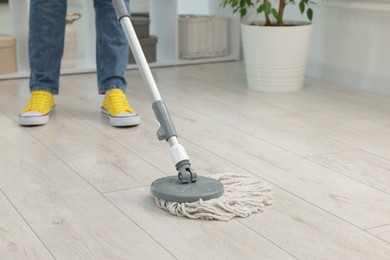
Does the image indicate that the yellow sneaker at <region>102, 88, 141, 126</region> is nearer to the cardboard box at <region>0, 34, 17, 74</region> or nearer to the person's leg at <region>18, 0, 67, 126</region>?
the person's leg at <region>18, 0, 67, 126</region>

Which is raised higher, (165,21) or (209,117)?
(165,21)

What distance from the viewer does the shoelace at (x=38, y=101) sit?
1933 millimetres

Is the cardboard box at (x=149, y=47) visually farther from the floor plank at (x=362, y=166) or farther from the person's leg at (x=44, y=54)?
the floor plank at (x=362, y=166)

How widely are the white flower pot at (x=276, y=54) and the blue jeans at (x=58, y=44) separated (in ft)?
1.86

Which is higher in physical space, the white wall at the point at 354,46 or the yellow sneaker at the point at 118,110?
the white wall at the point at 354,46

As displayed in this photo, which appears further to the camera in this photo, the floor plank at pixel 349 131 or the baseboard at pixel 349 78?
the baseboard at pixel 349 78

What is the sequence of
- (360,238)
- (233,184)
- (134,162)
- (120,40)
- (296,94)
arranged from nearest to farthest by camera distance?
1. (360,238)
2. (233,184)
3. (134,162)
4. (120,40)
5. (296,94)

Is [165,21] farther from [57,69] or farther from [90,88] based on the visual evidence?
[57,69]

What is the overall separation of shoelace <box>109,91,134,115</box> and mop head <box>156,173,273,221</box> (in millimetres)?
633

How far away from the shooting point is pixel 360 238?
1146 mm

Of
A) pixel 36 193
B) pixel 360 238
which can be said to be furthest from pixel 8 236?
pixel 360 238

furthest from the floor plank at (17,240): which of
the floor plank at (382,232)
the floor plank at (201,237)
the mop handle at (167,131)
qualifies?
the floor plank at (382,232)

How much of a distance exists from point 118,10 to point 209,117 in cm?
69

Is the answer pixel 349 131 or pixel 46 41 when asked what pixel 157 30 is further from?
pixel 349 131
